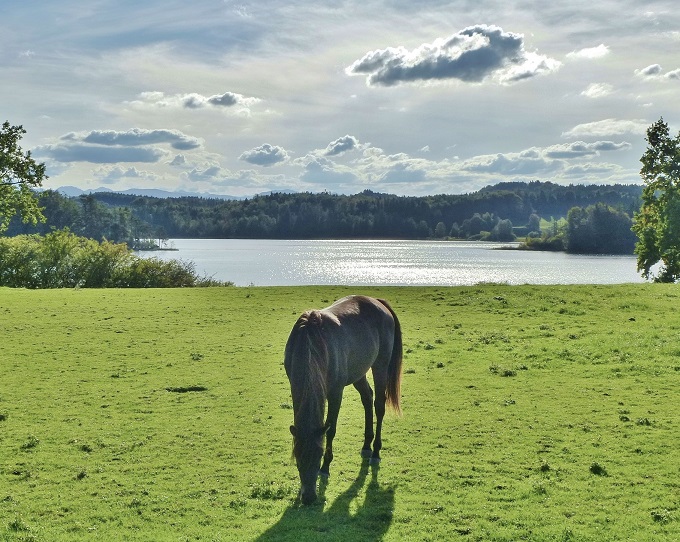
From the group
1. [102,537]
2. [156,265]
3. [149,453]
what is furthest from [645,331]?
[156,265]

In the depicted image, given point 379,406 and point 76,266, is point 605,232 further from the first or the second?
point 379,406

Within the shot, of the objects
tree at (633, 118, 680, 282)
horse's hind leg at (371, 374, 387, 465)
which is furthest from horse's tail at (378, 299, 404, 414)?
tree at (633, 118, 680, 282)

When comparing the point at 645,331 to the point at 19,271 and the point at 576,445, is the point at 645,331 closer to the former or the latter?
the point at 576,445

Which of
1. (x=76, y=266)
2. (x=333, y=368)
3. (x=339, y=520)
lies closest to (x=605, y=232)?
(x=76, y=266)

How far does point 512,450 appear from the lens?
8766 millimetres

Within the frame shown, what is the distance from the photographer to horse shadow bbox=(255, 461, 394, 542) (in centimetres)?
621

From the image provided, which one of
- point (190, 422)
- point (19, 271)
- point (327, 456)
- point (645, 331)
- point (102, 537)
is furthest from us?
point (19, 271)

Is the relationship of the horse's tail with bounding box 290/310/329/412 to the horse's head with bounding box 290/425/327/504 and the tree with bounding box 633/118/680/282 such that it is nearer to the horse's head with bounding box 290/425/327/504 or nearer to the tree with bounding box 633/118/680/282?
the horse's head with bounding box 290/425/327/504

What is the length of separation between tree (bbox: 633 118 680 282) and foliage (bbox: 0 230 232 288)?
3263cm

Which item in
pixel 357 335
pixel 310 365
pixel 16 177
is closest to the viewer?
pixel 310 365

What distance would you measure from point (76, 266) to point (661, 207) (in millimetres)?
42629

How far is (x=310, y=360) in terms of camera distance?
6.93 metres

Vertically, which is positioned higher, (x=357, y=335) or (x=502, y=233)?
(x=502, y=233)

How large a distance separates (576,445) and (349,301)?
415 cm
